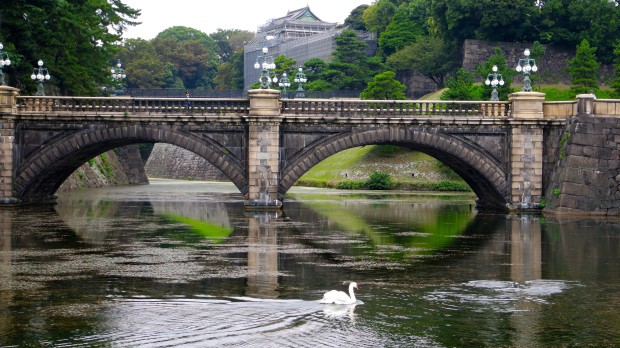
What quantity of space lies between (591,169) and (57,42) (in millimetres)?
33460

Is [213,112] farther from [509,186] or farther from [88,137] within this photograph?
[509,186]

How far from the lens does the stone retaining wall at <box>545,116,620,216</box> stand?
5144 centimetres

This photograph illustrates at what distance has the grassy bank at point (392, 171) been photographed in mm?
83000

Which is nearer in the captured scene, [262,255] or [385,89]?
[262,255]

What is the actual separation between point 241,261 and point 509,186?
1002 inches

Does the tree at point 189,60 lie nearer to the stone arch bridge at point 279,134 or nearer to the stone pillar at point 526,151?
the stone arch bridge at point 279,134

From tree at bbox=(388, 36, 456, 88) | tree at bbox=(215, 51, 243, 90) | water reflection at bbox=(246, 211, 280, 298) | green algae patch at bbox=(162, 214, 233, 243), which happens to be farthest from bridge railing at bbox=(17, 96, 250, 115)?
tree at bbox=(215, 51, 243, 90)

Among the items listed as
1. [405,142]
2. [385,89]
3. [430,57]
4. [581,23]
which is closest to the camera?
[405,142]

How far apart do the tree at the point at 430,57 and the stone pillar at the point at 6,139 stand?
59.5m

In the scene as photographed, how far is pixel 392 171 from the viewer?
8612 cm

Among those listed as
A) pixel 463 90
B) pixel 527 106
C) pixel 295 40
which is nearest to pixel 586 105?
pixel 527 106

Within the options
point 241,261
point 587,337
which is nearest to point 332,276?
point 241,261

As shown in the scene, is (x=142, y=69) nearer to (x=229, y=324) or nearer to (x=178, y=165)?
(x=178, y=165)

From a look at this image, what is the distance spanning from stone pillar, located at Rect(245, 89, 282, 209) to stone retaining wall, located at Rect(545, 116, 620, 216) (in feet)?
47.2
